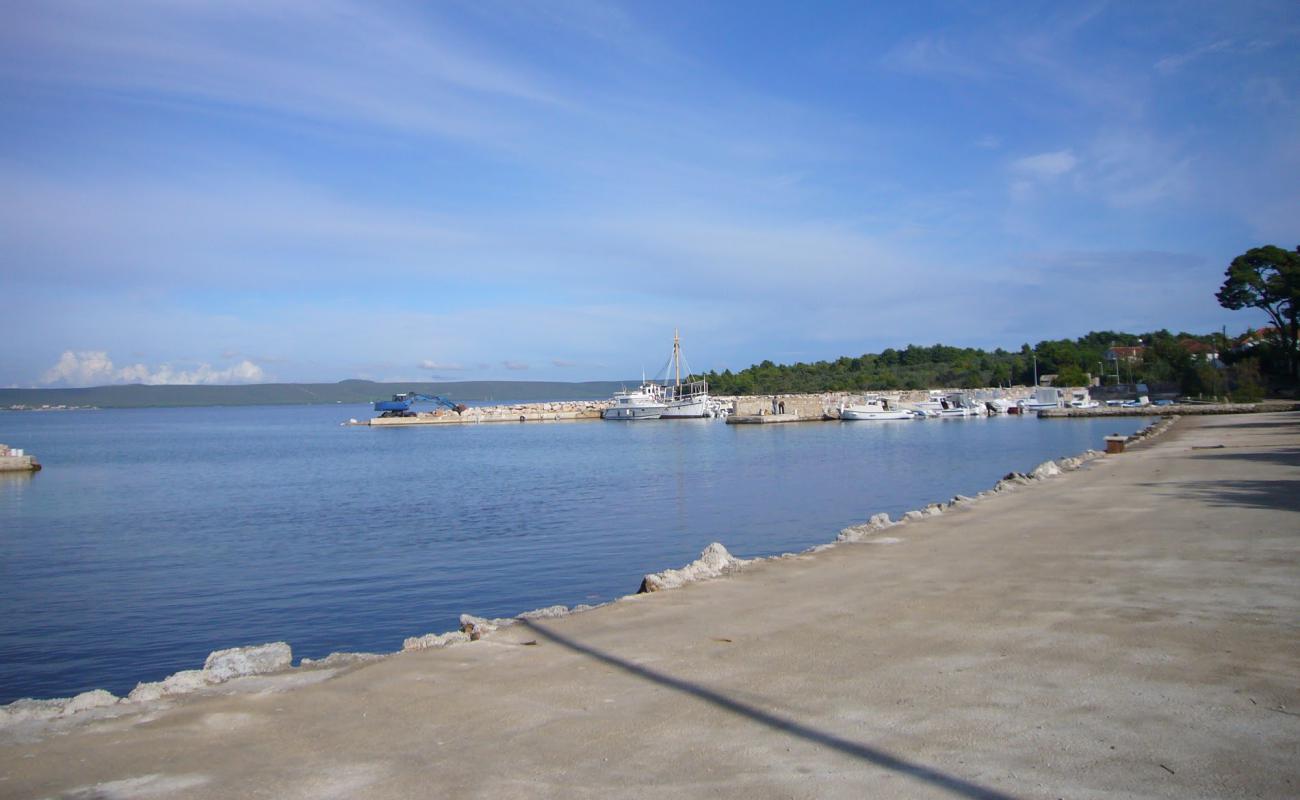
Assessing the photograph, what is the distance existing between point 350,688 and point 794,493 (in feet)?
76.2

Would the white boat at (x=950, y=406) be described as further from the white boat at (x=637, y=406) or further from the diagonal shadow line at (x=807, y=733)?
the diagonal shadow line at (x=807, y=733)

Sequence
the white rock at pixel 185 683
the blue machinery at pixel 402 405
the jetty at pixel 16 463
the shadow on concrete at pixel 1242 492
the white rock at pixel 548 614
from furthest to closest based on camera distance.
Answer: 1. the blue machinery at pixel 402 405
2. the jetty at pixel 16 463
3. the shadow on concrete at pixel 1242 492
4. the white rock at pixel 548 614
5. the white rock at pixel 185 683

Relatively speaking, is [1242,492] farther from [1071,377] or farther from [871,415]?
[1071,377]

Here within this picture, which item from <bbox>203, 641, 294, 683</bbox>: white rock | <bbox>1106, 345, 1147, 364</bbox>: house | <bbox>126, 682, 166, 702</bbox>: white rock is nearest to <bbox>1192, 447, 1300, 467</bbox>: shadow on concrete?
<bbox>203, 641, 294, 683</bbox>: white rock

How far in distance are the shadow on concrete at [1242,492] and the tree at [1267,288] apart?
58.8m

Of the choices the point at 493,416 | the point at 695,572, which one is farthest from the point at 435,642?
the point at 493,416

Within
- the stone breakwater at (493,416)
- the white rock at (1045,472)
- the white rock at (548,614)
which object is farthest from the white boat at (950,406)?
the white rock at (548,614)

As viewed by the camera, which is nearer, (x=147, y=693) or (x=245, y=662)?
(x=147, y=693)

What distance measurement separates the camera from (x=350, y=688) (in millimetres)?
6926

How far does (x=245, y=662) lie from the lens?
766 centimetres

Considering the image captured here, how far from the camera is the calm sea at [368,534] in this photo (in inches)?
513

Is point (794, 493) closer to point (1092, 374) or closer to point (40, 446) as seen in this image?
point (40, 446)

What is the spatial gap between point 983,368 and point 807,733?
13936cm

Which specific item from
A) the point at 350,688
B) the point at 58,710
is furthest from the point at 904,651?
the point at 58,710
